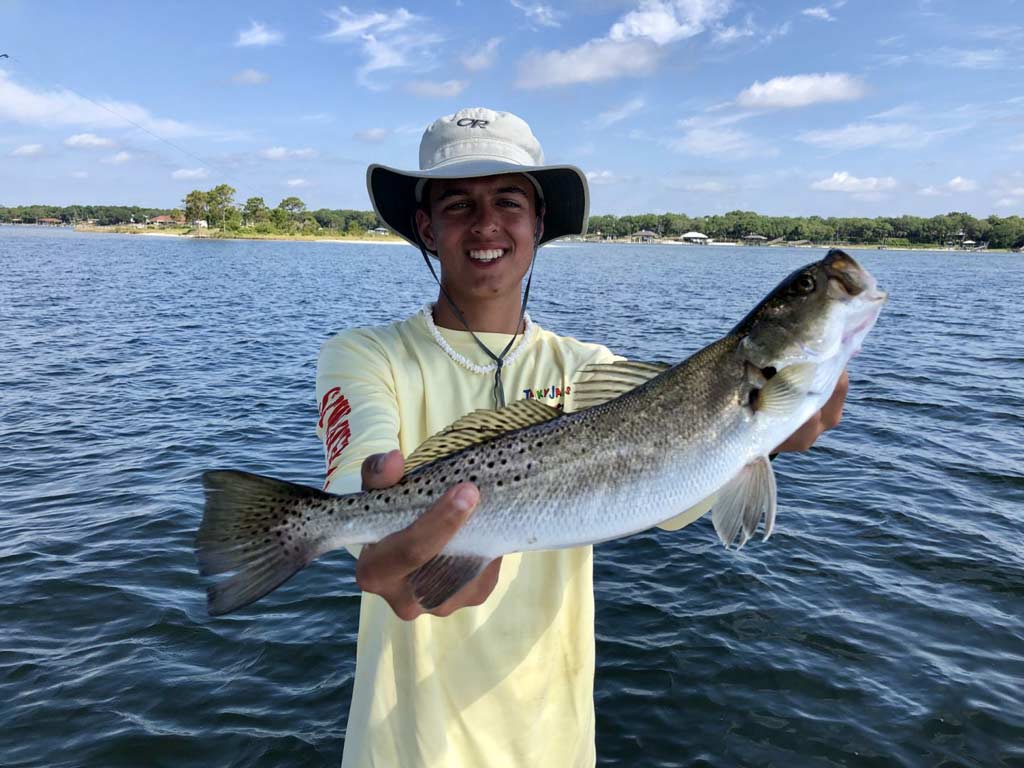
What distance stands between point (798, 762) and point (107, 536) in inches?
340

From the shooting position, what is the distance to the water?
6012mm

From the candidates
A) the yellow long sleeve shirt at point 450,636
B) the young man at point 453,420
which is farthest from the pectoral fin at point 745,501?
the yellow long sleeve shirt at point 450,636

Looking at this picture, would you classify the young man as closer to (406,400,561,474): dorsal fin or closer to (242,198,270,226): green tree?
(406,400,561,474): dorsal fin

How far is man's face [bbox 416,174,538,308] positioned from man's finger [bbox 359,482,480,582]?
143cm

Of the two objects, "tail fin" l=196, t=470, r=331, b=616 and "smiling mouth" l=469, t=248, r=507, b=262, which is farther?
"smiling mouth" l=469, t=248, r=507, b=262

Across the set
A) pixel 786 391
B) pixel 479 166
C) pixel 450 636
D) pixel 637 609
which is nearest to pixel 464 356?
pixel 479 166

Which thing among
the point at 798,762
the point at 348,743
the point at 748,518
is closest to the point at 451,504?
the point at 748,518

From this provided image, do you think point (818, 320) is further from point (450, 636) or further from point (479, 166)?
point (450, 636)

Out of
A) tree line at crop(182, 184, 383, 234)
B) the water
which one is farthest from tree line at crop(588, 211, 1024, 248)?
the water

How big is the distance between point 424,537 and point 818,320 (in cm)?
166

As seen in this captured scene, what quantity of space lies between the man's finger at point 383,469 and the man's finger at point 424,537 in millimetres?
211

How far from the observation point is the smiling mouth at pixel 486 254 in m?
3.33

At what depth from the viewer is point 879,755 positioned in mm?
5762

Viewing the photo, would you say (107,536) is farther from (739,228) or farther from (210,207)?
(739,228)
